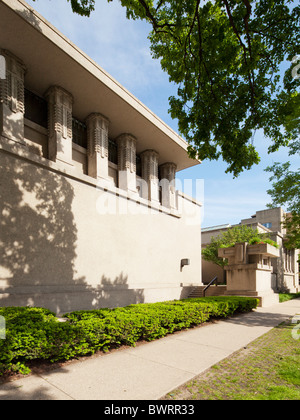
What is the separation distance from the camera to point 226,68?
783cm

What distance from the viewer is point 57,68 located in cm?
1205

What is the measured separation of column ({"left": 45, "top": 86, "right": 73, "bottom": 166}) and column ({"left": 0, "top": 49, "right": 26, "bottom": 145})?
67.2 inches

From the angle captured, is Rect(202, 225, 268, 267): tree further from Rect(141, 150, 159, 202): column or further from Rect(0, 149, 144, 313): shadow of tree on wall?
Rect(0, 149, 144, 313): shadow of tree on wall

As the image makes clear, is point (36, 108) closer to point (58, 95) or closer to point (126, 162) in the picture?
point (58, 95)

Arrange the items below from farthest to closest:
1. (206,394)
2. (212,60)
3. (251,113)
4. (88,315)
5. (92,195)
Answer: (92,195) → (251,113) → (212,60) → (88,315) → (206,394)

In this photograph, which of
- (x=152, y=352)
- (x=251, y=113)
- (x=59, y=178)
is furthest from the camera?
(x=59, y=178)

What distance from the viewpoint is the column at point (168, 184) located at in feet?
65.0

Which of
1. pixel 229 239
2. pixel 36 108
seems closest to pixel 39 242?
pixel 36 108

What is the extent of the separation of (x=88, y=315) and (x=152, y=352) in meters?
1.87

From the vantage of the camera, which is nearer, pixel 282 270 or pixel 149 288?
pixel 149 288

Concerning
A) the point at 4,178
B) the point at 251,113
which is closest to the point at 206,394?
the point at 251,113

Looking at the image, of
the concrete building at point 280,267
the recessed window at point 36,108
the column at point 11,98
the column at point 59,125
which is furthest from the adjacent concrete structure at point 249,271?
the column at point 11,98

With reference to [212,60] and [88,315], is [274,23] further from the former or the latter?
[88,315]

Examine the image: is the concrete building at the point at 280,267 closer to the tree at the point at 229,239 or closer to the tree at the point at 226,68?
the tree at the point at 229,239
